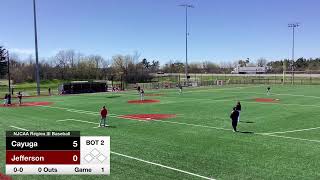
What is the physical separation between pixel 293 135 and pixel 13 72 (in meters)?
123

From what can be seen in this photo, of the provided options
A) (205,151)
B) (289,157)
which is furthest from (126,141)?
(289,157)

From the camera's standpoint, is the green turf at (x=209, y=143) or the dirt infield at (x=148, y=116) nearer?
the green turf at (x=209, y=143)

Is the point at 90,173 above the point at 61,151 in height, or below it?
below

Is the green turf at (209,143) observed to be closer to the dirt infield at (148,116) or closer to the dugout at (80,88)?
the dirt infield at (148,116)

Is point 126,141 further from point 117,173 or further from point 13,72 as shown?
point 13,72

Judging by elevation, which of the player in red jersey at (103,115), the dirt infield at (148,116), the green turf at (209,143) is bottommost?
the green turf at (209,143)

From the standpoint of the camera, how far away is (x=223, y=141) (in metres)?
19.9

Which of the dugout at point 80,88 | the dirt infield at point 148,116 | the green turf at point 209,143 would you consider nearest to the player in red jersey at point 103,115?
the green turf at point 209,143
